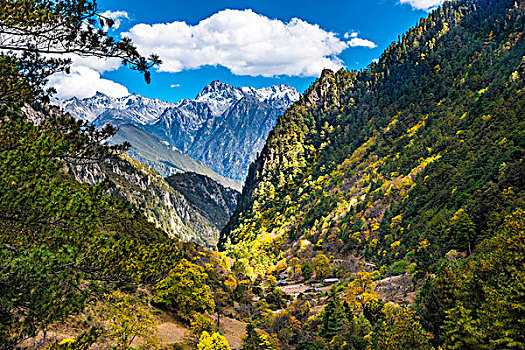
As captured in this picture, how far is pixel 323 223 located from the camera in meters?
126

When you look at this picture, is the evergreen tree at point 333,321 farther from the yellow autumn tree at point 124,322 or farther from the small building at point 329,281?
the small building at point 329,281

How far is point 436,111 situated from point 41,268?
149158 mm

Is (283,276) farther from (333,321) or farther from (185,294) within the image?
(185,294)

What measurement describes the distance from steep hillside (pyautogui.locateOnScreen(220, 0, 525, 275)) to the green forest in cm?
73

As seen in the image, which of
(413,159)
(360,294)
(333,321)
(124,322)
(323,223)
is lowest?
(124,322)

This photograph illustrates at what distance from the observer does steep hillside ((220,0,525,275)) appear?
62656 mm

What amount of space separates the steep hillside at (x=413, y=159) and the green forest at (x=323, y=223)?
0.73 metres

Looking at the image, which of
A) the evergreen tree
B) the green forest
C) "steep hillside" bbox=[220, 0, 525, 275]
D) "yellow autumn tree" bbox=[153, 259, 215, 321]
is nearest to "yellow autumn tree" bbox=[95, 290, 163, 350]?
the green forest

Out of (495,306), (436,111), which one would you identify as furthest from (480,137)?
(495,306)

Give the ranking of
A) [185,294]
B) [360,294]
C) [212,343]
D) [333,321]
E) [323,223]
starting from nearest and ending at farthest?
[212,343] → [185,294] → [333,321] → [360,294] → [323,223]

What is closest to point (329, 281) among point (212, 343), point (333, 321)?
point (333, 321)

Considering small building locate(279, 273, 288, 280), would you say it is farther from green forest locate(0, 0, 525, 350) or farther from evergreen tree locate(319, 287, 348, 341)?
evergreen tree locate(319, 287, 348, 341)

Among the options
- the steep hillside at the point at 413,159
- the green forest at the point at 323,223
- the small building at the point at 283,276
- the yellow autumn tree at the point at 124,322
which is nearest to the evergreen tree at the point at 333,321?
the green forest at the point at 323,223

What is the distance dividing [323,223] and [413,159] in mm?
40800
